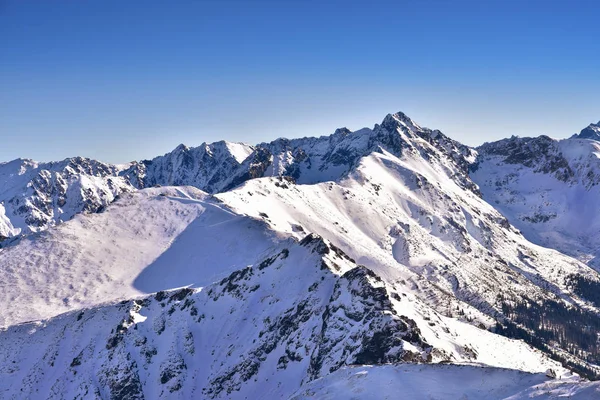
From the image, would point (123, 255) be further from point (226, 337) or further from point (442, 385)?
point (442, 385)

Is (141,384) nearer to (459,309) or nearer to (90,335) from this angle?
(90,335)

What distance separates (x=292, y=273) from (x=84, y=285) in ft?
224

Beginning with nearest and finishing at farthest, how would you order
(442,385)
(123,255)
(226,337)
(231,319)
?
(442,385) → (226,337) → (231,319) → (123,255)

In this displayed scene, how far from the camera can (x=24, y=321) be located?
119 m

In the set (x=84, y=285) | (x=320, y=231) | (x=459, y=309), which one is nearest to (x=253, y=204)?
(x=320, y=231)

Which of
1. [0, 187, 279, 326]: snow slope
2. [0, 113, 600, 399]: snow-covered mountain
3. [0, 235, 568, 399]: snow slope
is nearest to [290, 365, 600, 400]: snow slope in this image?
[0, 113, 600, 399]: snow-covered mountain

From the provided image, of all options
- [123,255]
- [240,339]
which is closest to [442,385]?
[240,339]

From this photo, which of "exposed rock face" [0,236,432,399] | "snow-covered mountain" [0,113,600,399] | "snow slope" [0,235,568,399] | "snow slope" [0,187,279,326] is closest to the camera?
"snow-covered mountain" [0,113,600,399]

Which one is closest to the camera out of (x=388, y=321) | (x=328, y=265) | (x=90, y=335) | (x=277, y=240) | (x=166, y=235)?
(x=388, y=321)

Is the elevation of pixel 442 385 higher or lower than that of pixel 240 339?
higher

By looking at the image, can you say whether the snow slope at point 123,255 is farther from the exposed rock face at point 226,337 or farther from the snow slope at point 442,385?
the snow slope at point 442,385

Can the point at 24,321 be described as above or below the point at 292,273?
below

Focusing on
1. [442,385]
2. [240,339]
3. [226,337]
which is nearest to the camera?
[442,385]

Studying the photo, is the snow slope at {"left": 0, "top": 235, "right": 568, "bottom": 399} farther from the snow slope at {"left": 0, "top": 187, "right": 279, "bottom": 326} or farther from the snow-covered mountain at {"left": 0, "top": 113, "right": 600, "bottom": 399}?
the snow slope at {"left": 0, "top": 187, "right": 279, "bottom": 326}
